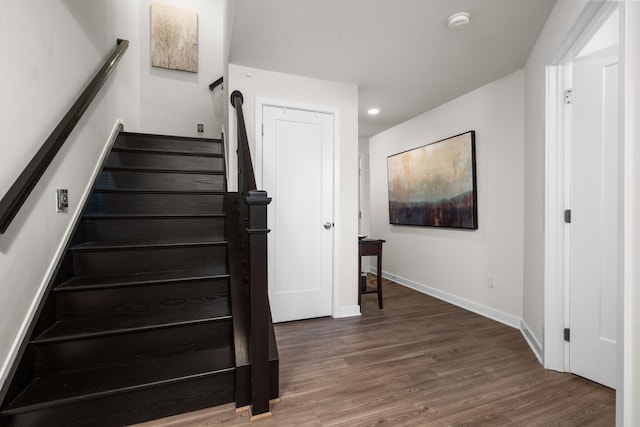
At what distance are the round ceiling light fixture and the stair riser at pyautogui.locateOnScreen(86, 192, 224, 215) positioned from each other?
220cm

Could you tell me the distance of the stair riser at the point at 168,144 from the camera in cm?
298

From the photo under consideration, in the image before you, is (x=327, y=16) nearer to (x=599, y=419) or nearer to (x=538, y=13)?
(x=538, y=13)

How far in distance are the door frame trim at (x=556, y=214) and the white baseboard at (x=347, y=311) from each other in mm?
1597

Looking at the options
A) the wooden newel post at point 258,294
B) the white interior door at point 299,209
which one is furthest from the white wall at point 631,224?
the white interior door at point 299,209

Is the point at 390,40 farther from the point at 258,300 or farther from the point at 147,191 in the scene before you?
the point at 147,191

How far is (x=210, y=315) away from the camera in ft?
5.93

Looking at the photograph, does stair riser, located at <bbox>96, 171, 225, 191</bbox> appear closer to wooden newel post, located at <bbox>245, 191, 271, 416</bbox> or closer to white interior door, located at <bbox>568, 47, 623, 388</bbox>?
wooden newel post, located at <bbox>245, 191, 271, 416</bbox>

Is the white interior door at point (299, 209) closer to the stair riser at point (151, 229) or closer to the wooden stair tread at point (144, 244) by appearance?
the stair riser at point (151, 229)

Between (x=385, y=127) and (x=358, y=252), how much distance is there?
236 centimetres

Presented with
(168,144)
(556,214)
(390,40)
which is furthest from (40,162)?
(556,214)

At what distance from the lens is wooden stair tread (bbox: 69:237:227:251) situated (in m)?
1.91

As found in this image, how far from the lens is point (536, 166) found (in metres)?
2.29

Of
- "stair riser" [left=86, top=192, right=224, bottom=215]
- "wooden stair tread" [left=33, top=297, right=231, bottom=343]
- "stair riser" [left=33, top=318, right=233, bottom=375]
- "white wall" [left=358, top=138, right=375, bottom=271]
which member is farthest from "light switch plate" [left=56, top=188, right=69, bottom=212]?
"white wall" [left=358, top=138, right=375, bottom=271]

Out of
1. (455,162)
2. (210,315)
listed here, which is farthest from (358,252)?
(210,315)
